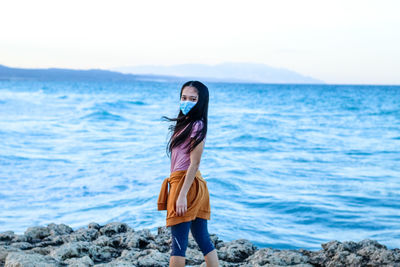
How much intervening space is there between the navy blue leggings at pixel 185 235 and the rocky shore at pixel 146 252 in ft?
3.34

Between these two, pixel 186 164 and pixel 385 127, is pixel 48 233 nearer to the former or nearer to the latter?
pixel 186 164

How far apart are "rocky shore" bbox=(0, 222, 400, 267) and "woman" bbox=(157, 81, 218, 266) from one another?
1.11 metres

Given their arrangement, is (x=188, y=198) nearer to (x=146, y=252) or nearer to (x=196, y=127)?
(x=196, y=127)

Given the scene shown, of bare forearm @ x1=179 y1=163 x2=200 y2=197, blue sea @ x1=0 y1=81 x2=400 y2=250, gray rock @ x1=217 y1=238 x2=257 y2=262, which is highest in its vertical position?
bare forearm @ x1=179 y1=163 x2=200 y2=197

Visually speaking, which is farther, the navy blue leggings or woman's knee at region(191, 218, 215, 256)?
woman's knee at region(191, 218, 215, 256)

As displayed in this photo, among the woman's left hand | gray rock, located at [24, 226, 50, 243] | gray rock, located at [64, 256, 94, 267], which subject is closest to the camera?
the woman's left hand

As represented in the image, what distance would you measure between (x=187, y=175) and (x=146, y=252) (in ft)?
6.56

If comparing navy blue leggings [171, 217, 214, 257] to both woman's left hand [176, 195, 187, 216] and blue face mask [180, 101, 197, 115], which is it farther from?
blue face mask [180, 101, 197, 115]

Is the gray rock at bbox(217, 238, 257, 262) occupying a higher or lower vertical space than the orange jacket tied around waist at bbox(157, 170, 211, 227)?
lower

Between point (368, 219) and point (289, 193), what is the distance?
1.92 meters

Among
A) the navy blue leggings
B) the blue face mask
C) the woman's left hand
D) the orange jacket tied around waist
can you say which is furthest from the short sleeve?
the navy blue leggings

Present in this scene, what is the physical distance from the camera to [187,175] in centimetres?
291

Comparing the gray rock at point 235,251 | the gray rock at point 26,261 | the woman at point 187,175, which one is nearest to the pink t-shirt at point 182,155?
the woman at point 187,175

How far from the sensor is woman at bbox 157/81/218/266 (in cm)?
293
